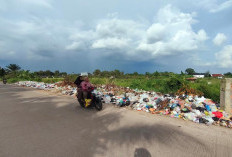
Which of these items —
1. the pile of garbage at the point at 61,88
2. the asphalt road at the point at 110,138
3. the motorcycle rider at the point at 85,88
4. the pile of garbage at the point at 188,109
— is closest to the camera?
the asphalt road at the point at 110,138

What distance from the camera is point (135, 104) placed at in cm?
557

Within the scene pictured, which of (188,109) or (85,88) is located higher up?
(85,88)

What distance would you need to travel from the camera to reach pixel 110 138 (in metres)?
2.83

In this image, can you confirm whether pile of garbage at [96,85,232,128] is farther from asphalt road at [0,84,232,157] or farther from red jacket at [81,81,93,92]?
red jacket at [81,81,93,92]

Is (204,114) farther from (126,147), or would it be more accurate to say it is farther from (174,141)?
(126,147)

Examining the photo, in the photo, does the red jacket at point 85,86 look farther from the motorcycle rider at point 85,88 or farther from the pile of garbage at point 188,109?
the pile of garbage at point 188,109

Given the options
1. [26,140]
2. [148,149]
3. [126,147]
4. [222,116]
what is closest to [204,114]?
[222,116]

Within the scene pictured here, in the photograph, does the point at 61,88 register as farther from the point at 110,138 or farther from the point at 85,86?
the point at 110,138

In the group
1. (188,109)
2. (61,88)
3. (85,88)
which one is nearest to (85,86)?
(85,88)

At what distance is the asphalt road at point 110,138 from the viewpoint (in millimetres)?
2344

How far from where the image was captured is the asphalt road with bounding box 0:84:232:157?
2.34 m

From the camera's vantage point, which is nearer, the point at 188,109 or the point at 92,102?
the point at 188,109

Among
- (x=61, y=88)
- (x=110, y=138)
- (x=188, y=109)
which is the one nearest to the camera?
(x=110, y=138)

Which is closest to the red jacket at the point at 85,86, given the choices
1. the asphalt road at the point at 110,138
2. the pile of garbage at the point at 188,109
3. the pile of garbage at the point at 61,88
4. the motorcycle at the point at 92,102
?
the motorcycle at the point at 92,102
